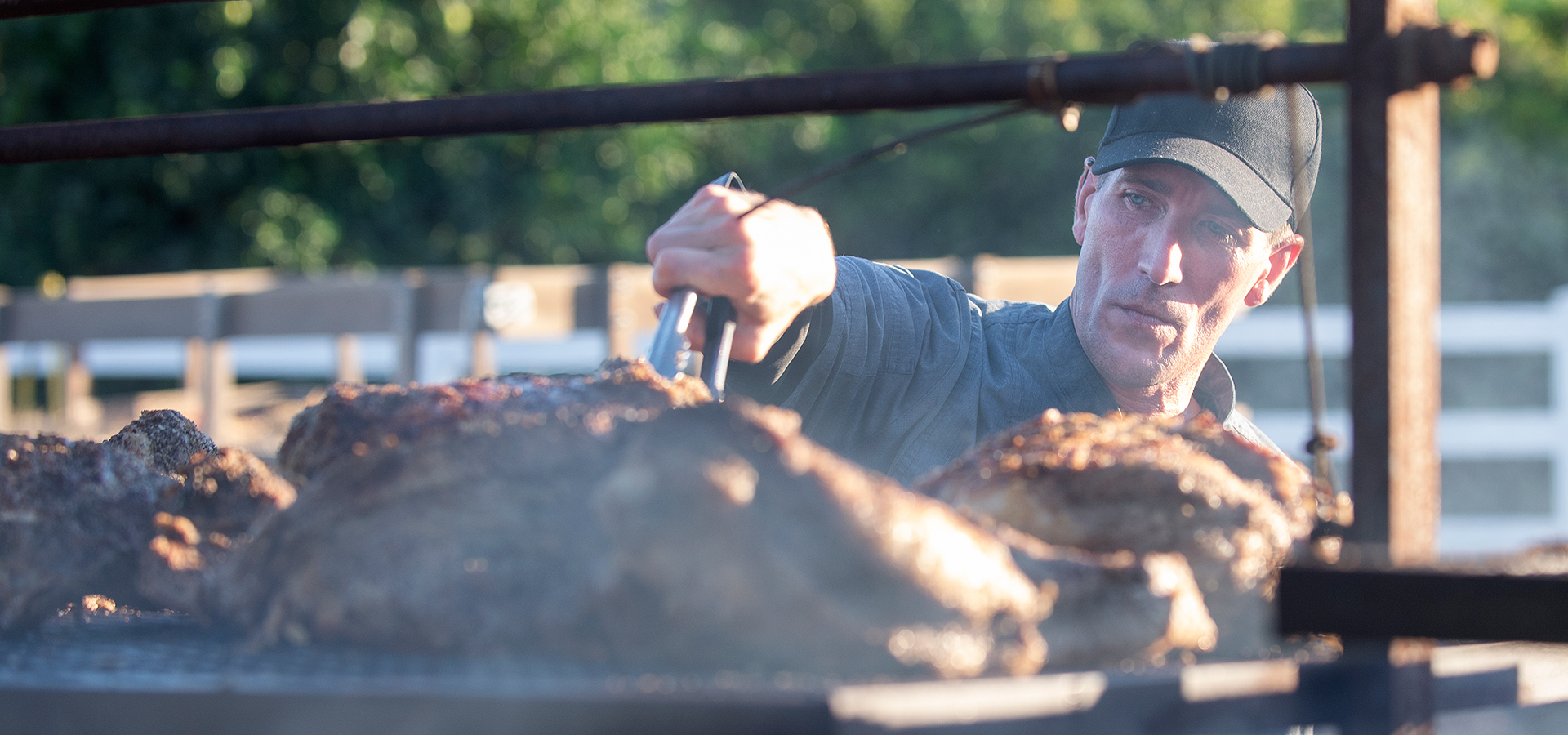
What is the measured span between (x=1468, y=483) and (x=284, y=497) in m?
21.4

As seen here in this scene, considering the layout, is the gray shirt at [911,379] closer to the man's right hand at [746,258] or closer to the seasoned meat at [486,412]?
the man's right hand at [746,258]

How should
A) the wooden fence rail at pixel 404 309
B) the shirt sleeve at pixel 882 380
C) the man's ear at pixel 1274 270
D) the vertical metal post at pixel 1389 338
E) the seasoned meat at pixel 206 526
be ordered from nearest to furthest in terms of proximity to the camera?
the vertical metal post at pixel 1389 338 → the seasoned meat at pixel 206 526 → the shirt sleeve at pixel 882 380 → the man's ear at pixel 1274 270 → the wooden fence rail at pixel 404 309

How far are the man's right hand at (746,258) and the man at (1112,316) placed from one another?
45cm

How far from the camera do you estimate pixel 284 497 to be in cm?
133

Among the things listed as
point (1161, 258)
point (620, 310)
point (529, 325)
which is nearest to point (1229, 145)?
point (1161, 258)

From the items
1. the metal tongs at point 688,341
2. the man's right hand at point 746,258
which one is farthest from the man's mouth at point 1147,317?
the metal tongs at point 688,341

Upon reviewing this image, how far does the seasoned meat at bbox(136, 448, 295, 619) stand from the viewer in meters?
1.21

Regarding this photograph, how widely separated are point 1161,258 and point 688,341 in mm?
1207

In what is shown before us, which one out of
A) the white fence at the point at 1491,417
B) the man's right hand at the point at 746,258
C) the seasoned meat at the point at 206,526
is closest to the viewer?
the seasoned meat at the point at 206,526

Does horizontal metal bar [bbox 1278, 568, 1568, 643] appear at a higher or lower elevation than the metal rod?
lower

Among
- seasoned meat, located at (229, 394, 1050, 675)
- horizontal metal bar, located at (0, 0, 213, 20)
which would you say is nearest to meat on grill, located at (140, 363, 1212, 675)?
seasoned meat, located at (229, 394, 1050, 675)

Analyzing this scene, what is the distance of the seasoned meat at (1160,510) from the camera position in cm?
111

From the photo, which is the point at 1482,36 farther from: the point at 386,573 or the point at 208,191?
the point at 208,191

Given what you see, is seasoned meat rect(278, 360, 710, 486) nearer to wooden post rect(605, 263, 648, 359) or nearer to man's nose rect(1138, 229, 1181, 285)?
man's nose rect(1138, 229, 1181, 285)
